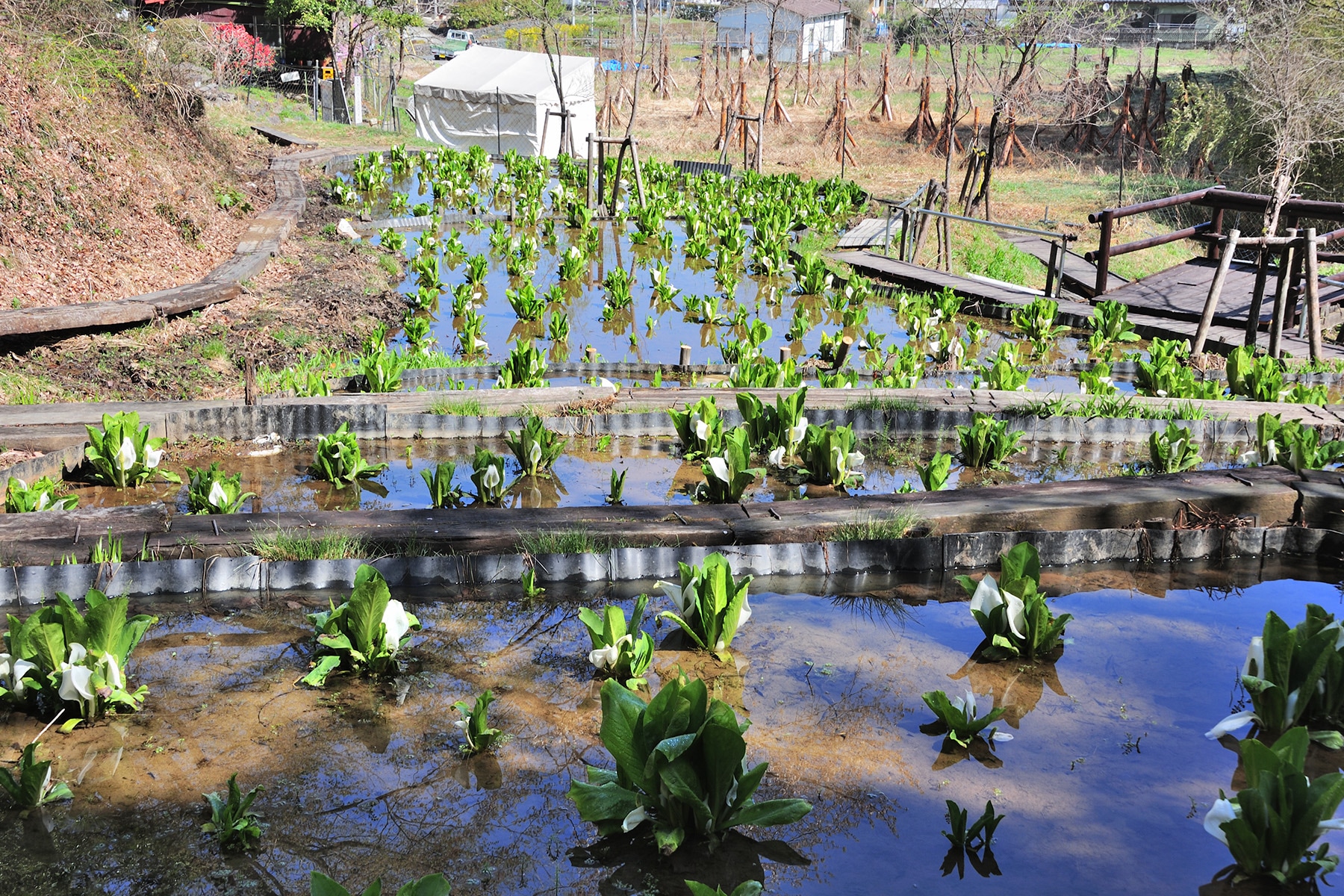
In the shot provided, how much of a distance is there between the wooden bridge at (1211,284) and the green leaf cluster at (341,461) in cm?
673

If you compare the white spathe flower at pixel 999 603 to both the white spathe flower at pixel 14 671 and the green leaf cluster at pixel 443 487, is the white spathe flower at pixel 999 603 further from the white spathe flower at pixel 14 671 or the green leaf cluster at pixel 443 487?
the white spathe flower at pixel 14 671

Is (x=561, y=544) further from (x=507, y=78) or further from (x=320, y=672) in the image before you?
(x=507, y=78)

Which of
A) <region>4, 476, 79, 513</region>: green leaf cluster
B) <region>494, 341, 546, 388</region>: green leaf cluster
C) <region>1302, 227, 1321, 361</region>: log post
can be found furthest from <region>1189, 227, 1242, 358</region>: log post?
<region>4, 476, 79, 513</region>: green leaf cluster

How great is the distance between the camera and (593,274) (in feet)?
43.5

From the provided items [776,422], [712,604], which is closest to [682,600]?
[712,604]

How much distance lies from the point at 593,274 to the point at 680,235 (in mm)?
3201

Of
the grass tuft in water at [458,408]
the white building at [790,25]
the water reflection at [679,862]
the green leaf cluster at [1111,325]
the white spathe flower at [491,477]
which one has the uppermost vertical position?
the white building at [790,25]

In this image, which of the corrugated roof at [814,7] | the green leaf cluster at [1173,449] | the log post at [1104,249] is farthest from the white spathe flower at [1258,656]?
the corrugated roof at [814,7]

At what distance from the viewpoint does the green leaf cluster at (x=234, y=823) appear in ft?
8.72

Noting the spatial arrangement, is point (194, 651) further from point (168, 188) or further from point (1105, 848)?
point (168, 188)

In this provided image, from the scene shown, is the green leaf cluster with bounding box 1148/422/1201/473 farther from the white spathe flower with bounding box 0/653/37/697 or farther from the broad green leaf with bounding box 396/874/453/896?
the white spathe flower with bounding box 0/653/37/697

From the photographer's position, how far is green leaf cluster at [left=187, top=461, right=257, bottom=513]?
15.6 ft

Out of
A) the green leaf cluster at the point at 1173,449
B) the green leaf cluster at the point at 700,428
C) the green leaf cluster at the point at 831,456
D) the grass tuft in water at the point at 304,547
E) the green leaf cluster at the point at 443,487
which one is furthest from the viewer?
the green leaf cluster at the point at 700,428

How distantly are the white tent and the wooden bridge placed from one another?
12.9 m
